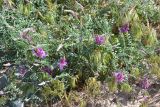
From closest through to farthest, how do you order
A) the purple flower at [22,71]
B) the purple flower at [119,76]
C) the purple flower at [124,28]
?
the purple flower at [119,76] < the purple flower at [22,71] < the purple flower at [124,28]

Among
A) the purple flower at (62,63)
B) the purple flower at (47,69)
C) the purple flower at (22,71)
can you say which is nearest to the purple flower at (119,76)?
the purple flower at (62,63)

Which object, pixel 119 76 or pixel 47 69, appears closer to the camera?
pixel 119 76

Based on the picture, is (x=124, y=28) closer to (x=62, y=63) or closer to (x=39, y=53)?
(x=62, y=63)

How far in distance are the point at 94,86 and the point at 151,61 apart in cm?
60

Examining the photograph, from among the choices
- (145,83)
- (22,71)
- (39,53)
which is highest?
(39,53)

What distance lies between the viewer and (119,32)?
150 inches

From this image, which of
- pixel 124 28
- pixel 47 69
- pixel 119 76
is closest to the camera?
pixel 119 76

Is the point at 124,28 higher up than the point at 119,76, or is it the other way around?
the point at 124,28

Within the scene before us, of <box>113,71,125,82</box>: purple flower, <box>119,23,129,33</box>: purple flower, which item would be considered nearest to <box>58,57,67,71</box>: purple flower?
<box>113,71,125,82</box>: purple flower

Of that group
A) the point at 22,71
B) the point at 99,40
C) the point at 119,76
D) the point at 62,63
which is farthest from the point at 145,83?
the point at 22,71

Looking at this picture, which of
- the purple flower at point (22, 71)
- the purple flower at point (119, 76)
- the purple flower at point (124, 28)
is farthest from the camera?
the purple flower at point (124, 28)

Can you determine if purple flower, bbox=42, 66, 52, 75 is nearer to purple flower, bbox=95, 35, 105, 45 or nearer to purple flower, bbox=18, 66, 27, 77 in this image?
purple flower, bbox=18, 66, 27, 77

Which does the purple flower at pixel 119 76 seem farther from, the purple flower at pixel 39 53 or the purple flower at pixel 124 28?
the purple flower at pixel 39 53

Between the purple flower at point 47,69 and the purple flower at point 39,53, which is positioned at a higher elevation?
the purple flower at point 39,53
